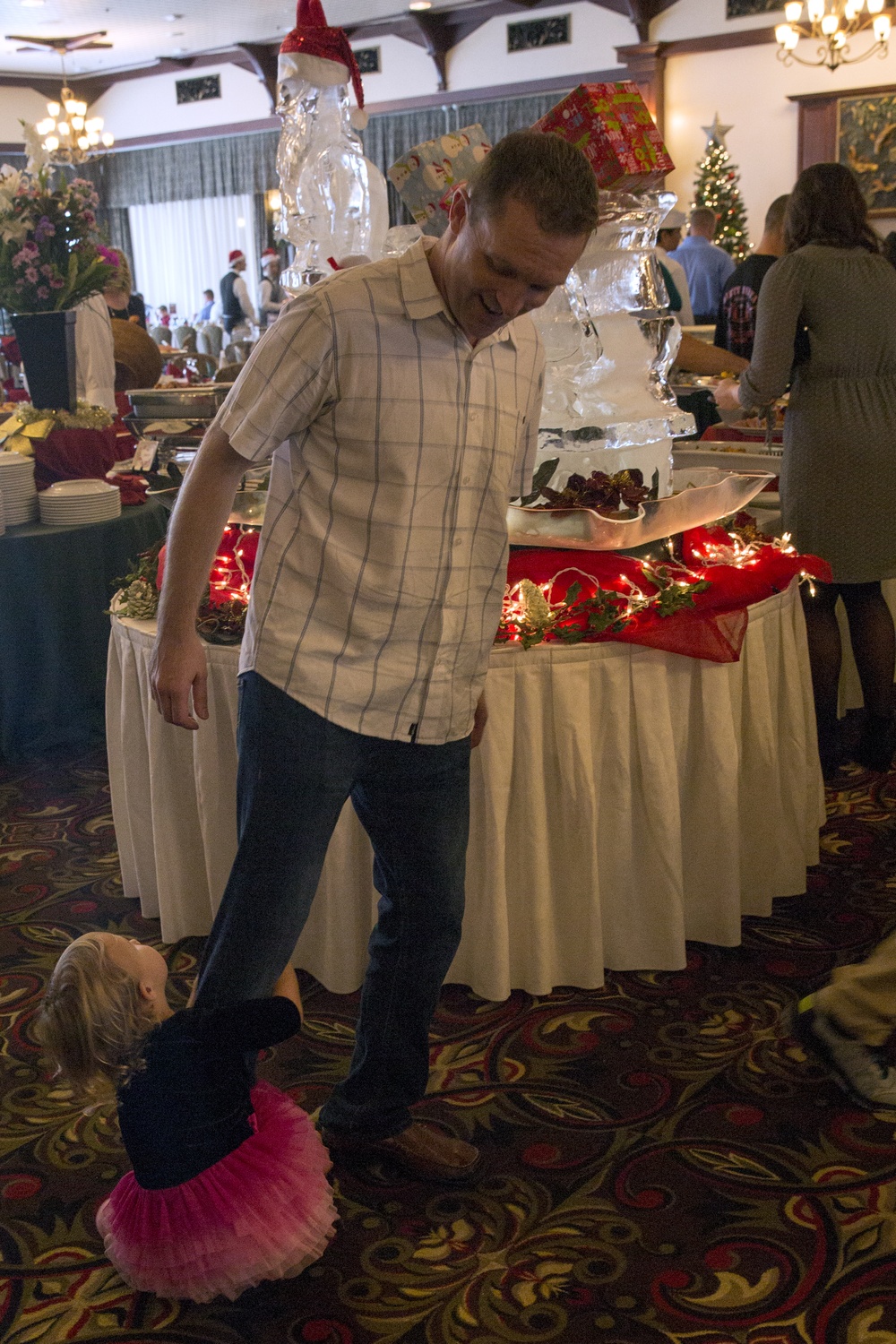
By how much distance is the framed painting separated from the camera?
9.54m

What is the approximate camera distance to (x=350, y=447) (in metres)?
1.33

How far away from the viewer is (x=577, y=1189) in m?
1.71

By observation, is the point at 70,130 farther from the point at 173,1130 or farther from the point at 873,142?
the point at 173,1130

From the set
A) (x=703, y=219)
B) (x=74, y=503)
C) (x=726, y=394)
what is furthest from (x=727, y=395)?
(x=703, y=219)

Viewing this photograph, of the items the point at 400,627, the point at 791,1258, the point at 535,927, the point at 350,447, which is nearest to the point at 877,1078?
the point at 791,1258

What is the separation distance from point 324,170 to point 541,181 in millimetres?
1434

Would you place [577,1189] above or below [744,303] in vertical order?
below

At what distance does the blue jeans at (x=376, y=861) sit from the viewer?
4.53 ft

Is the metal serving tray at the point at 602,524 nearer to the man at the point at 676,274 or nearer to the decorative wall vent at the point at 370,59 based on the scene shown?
the man at the point at 676,274

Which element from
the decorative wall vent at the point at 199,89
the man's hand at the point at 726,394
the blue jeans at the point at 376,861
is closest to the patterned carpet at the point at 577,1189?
the blue jeans at the point at 376,861

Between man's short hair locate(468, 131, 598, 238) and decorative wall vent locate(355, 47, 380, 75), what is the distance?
1266cm

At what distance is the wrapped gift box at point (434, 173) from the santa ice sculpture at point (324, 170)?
0.17 metres

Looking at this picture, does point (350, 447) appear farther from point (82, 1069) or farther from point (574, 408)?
point (574, 408)

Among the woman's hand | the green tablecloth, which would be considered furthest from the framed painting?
the green tablecloth
